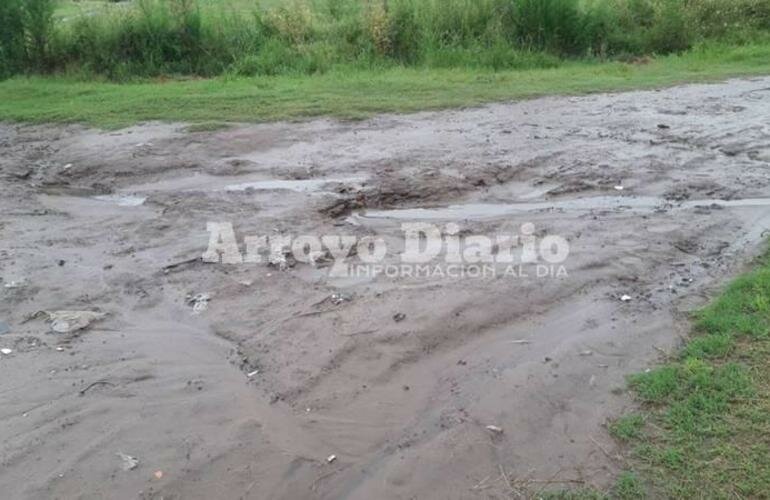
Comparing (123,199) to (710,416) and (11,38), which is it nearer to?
(710,416)

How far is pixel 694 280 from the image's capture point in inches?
219

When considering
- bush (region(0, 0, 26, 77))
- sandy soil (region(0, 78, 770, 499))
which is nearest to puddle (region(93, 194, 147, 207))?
sandy soil (region(0, 78, 770, 499))

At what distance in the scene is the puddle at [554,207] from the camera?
6.97m

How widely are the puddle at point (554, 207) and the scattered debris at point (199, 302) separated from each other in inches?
74.2

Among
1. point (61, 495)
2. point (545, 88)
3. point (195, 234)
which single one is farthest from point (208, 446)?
point (545, 88)

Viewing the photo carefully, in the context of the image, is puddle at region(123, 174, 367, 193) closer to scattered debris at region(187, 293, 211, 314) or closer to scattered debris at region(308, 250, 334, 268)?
scattered debris at region(308, 250, 334, 268)

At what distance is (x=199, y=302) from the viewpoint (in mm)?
5566

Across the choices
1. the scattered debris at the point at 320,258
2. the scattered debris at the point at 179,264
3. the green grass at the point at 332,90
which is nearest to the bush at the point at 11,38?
the green grass at the point at 332,90

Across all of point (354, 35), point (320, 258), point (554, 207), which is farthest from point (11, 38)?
point (554, 207)

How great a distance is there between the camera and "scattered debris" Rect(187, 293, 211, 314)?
5.48m

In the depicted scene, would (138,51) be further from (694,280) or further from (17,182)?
(694,280)

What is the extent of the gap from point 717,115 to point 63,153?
8.12m

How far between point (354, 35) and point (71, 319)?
10.2 m

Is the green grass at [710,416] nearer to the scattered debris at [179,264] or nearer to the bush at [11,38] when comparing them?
the scattered debris at [179,264]
